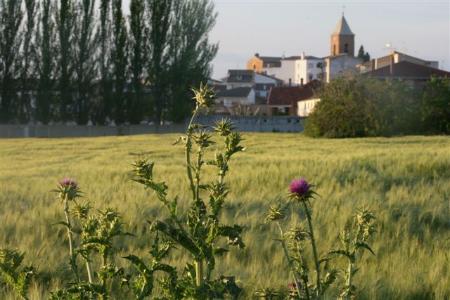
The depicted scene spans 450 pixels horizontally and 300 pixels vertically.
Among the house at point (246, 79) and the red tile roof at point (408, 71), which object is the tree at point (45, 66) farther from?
the house at point (246, 79)

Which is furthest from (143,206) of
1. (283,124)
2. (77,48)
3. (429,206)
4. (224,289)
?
(283,124)

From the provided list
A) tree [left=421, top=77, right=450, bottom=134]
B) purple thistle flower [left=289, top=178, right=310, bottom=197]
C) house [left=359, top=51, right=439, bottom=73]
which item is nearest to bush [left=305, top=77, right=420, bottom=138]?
tree [left=421, top=77, right=450, bottom=134]

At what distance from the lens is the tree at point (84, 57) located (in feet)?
129

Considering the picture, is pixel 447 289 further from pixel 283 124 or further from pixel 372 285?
pixel 283 124

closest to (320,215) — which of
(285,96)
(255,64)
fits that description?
(285,96)

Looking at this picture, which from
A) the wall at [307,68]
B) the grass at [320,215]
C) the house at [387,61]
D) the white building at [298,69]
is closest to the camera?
the grass at [320,215]

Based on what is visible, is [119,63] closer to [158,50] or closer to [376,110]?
[158,50]

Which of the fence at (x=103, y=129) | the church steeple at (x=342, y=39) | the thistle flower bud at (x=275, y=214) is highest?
the church steeple at (x=342, y=39)

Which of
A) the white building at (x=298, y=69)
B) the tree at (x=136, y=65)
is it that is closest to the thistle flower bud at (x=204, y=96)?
the tree at (x=136, y=65)

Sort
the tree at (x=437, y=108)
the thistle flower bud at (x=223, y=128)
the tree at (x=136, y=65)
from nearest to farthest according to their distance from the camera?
the thistle flower bud at (x=223, y=128) < the tree at (x=437, y=108) < the tree at (x=136, y=65)

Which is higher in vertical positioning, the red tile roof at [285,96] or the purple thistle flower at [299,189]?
the red tile roof at [285,96]

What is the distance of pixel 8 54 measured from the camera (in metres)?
38.7

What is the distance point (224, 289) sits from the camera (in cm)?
208

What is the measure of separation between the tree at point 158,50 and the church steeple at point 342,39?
66.1 m
